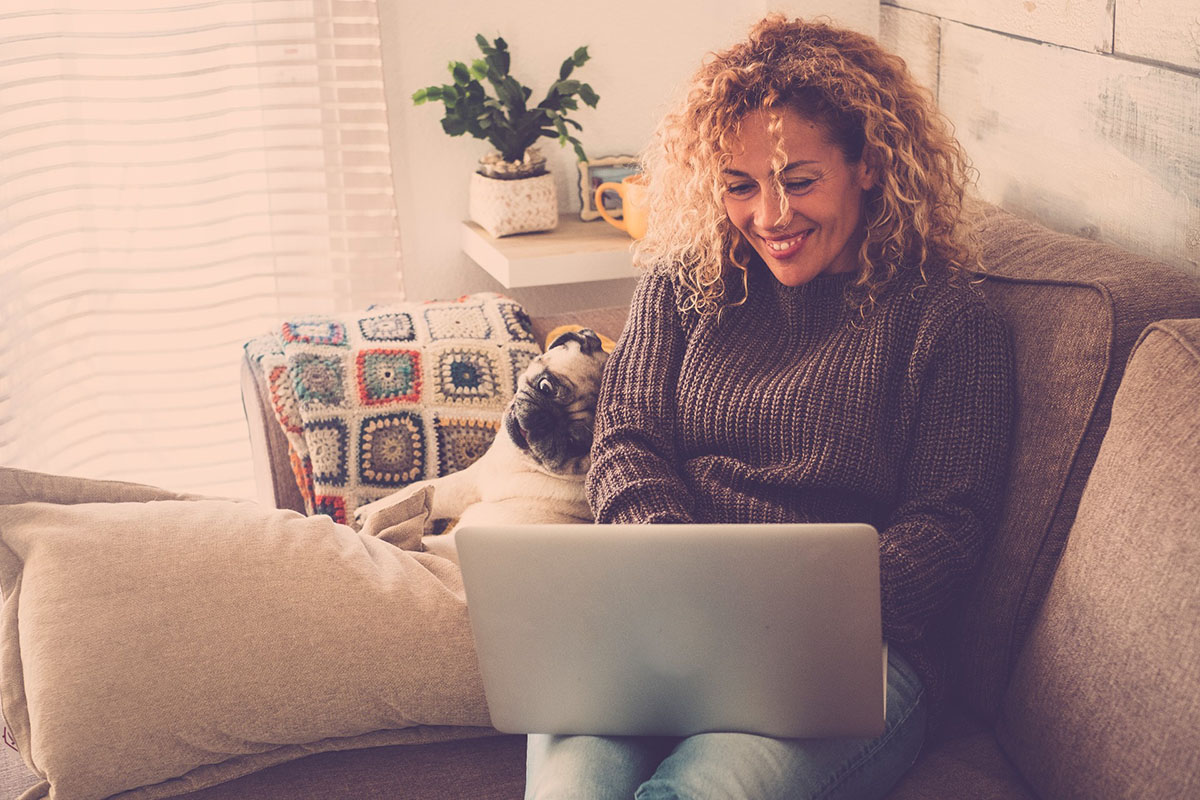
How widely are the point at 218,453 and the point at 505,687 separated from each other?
5.34 ft

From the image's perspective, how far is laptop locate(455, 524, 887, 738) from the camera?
95cm

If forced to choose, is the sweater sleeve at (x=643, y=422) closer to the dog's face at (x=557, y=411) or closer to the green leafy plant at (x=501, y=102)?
the dog's face at (x=557, y=411)

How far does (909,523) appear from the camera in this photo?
1261 millimetres

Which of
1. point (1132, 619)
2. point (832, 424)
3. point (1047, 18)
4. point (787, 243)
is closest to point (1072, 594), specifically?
point (1132, 619)

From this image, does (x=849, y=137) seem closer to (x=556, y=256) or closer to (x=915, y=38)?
(x=915, y=38)

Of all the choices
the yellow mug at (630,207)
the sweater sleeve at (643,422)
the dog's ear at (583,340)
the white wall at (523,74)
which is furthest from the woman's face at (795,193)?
the white wall at (523,74)

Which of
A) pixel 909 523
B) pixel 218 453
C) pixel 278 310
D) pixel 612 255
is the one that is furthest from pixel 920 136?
pixel 218 453

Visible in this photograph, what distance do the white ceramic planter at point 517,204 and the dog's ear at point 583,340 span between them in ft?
2.40

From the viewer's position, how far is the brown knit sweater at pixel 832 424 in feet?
4.11

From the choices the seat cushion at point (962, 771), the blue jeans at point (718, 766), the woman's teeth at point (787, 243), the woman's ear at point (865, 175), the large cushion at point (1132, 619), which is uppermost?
the woman's ear at point (865, 175)

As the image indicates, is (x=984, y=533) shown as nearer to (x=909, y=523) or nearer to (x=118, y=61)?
(x=909, y=523)

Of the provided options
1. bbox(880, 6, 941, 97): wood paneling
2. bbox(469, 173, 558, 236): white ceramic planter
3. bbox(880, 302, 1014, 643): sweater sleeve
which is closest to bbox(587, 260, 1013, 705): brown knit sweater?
bbox(880, 302, 1014, 643): sweater sleeve

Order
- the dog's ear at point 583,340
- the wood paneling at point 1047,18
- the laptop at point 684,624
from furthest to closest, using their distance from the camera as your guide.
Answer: the dog's ear at point 583,340, the wood paneling at point 1047,18, the laptop at point 684,624

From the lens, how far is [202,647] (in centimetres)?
124
